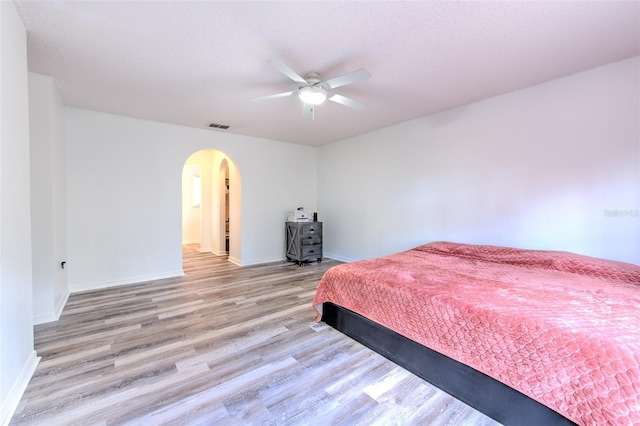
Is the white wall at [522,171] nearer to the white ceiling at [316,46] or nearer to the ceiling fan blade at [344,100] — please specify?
the white ceiling at [316,46]

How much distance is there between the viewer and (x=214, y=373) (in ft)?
6.12

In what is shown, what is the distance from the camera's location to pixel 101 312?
9.41 feet

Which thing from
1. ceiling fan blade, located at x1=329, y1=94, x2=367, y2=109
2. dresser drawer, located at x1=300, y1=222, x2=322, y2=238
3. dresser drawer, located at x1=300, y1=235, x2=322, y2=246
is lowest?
dresser drawer, located at x1=300, y1=235, x2=322, y2=246

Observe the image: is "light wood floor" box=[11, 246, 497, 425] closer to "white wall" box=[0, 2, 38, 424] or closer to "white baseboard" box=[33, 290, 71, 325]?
"white baseboard" box=[33, 290, 71, 325]

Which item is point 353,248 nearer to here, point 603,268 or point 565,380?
point 603,268

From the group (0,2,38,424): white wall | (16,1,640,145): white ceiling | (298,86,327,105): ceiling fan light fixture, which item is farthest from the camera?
(298,86,327,105): ceiling fan light fixture

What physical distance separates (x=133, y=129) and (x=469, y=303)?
4.65m

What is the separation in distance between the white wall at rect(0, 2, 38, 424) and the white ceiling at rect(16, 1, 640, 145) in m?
0.33

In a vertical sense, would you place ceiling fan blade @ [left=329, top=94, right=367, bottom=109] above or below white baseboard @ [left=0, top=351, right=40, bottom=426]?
above

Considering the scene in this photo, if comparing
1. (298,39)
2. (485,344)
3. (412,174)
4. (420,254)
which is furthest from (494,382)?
(412,174)

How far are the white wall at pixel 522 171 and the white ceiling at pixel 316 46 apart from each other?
0.27 m

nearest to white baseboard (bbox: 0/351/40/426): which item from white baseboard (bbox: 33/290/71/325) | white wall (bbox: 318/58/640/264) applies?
white baseboard (bbox: 33/290/71/325)

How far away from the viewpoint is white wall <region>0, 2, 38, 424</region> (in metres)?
1.49

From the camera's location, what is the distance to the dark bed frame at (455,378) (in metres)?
1.36
